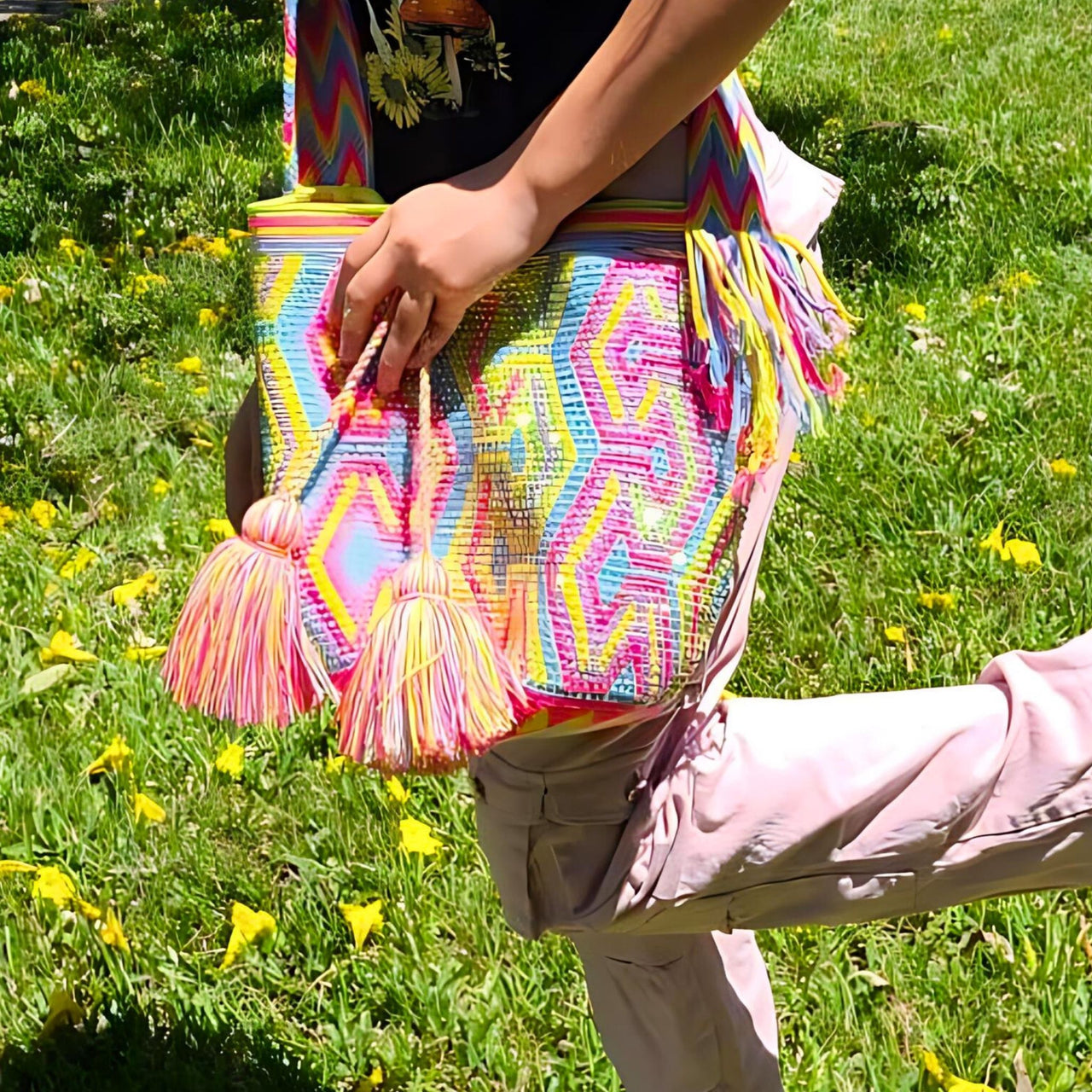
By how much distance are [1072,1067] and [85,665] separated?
1.92 m

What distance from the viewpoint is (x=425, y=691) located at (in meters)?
1.08

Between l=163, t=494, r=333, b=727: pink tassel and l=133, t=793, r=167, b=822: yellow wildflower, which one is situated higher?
l=163, t=494, r=333, b=727: pink tassel

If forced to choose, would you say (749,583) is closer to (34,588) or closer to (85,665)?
(85,665)

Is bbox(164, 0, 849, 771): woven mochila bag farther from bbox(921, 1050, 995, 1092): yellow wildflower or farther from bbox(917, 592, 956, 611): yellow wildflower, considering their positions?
bbox(917, 592, 956, 611): yellow wildflower

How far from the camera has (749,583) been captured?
1.41 metres

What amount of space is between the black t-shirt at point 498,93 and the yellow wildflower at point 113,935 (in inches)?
51.8

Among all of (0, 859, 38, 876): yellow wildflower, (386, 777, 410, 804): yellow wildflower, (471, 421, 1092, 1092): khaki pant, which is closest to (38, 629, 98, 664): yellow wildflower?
(0, 859, 38, 876): yellow wildflower

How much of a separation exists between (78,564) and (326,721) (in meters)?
0.80

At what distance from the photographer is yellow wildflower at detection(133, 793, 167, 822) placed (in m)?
2.24

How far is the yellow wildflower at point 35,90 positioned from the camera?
18.7 ft

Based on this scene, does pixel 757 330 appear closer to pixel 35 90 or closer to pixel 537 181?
pixel 537 181

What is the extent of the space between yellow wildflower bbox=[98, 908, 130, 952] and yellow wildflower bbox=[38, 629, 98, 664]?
2.27ft

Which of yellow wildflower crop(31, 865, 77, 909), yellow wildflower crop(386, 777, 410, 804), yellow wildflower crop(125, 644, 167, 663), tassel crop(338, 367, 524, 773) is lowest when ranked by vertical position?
yellow wildflower crop(31, 865, 77, 909)

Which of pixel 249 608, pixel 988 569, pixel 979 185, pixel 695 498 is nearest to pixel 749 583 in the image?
pixel 695 498
